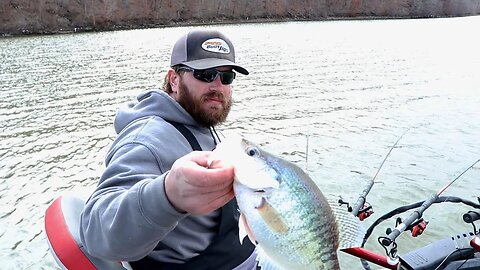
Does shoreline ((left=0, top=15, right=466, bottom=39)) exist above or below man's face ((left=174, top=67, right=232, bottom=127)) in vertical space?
below

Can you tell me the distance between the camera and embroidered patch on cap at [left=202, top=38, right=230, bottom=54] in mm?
2861

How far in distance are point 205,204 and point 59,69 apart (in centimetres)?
2191

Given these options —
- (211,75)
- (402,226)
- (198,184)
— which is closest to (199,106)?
(211,75)

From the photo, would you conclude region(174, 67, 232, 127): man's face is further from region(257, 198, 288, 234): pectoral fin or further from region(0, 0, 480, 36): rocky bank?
region(0, 0, 480, 36): rocky bank

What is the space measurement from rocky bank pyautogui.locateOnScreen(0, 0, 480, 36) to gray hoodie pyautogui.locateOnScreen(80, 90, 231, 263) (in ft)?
157

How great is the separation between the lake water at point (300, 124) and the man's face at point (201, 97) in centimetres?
430

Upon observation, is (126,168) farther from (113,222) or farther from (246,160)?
(246,160)

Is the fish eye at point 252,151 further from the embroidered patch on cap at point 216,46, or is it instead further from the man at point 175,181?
the embroidered patch on cap at point 216,46

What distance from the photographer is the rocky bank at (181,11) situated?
4778 cm

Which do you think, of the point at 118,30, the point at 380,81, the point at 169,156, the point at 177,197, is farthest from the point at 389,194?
the point at 118,30

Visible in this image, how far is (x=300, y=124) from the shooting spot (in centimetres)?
1288

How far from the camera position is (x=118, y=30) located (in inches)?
2077

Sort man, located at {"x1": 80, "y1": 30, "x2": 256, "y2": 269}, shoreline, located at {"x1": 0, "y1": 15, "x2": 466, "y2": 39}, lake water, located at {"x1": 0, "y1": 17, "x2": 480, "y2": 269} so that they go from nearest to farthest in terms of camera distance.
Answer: man, located at {"x1": 80, "y1": 30, "x2": 256, "y2": 269} < lake water, located at {"x1": 0, "y1": 17, "x2": 480, "y2": 269} < shoreline, located at {"x1": 0, "y1": 15, "x2": 466, "y2": 39}

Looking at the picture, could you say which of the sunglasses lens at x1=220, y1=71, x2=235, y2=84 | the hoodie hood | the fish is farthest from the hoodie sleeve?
the sunglasses lens at x1=220, y1=71, x2=235, y2=84
